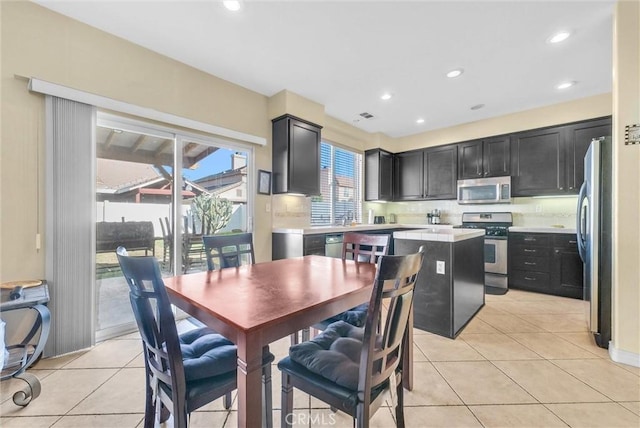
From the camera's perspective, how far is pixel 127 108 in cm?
248

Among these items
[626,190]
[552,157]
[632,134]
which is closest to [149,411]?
[626,190]

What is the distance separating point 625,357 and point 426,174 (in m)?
3.81

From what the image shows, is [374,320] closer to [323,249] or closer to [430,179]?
[323,249]

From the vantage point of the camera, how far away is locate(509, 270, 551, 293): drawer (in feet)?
12.5

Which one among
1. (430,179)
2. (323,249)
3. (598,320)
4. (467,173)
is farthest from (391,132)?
(598,320)

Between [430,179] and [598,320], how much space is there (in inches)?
133

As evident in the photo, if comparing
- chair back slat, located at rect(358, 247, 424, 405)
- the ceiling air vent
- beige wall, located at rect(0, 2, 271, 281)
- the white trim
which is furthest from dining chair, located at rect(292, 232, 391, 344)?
the ceiling air vent

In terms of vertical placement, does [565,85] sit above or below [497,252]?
above

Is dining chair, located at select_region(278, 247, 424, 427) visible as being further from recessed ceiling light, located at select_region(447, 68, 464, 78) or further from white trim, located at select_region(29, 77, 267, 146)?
recessed ceiling light, located at select_region(447, 68, 464, 78)

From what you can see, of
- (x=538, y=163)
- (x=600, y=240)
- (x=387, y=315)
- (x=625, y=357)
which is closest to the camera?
(x=387, y=315)

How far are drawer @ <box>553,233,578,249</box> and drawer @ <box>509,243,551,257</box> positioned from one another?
14cm

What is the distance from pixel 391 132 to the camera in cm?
543

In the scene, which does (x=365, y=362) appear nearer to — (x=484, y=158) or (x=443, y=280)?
(x=443, y=280)

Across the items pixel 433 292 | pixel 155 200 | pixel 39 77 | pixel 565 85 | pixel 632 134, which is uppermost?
pixel 565 85
